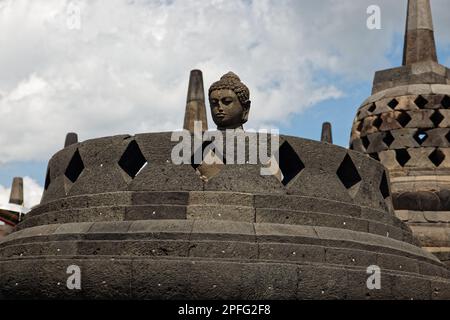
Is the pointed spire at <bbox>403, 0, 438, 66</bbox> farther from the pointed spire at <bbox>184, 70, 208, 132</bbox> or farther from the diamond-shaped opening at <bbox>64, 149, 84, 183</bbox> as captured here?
the diamond-shaped opening at <bbox>64, 149, 84, 183</bbox>

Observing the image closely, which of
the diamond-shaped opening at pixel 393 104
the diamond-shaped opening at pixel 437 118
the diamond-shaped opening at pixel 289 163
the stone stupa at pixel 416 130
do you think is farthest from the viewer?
the diamond-shaped opening at pixel 393 104

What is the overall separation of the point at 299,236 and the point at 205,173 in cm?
133

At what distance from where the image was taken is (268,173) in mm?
7008

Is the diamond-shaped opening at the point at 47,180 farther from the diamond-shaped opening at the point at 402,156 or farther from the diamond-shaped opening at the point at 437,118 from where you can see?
the diamond-shaped opening at the point at 437,118

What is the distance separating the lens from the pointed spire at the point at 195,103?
1614 centimetres

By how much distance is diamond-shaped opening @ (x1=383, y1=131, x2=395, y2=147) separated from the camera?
41.9 ft

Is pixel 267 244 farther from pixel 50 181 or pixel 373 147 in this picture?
pixel 373 147

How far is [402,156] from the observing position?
1262 centimetres

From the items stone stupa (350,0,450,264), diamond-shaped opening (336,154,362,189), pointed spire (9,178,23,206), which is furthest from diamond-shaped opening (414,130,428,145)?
pointed spire (9,178,23,206)

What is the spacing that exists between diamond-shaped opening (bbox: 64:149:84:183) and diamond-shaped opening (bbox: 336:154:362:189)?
287cm

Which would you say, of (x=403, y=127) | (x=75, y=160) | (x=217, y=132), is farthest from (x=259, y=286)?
(x=403, y=127)

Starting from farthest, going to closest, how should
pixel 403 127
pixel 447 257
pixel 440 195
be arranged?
pixel 403 127
pixel 440 195
pixel 447 257

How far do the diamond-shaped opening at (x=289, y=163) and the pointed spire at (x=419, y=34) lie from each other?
7.13 metres

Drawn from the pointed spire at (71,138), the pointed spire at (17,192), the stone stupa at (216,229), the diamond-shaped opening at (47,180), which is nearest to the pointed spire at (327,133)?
the pointed spire at (71,138)
